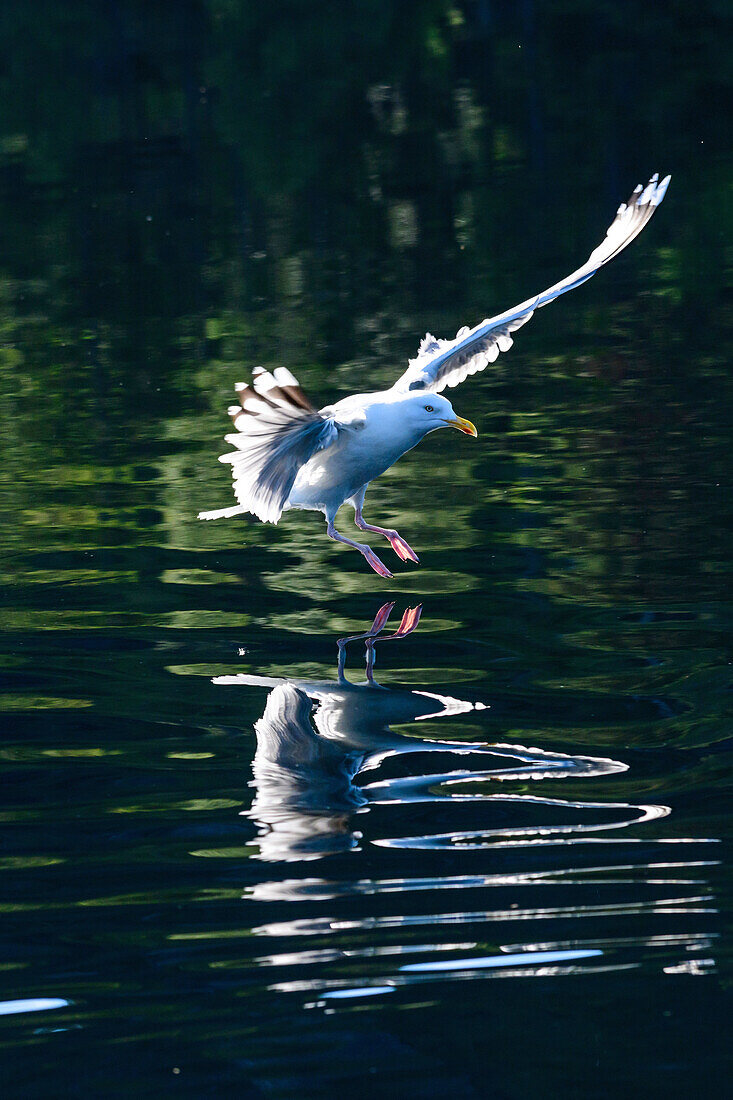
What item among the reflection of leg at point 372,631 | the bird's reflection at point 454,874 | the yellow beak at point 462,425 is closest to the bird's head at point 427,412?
the yellow beak at point 462,425

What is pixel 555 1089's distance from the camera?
441 cm

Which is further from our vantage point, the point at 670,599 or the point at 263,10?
the point at 263,10

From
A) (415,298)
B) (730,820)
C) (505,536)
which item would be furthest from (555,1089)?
(415,298)

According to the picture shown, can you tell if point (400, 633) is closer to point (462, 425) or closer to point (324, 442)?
point (324, 442)

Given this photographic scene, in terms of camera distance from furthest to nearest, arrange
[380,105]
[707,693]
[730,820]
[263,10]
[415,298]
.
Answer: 1. [263,10]
2. [380,105]
3. [415,298]
4. [707,693]
5. [730,820]

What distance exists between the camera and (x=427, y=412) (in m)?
8.98

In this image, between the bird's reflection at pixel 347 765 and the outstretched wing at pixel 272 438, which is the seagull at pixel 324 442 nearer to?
the outstretched wing at pixel 272 438

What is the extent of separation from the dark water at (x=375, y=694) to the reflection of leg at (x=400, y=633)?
0.03 metres

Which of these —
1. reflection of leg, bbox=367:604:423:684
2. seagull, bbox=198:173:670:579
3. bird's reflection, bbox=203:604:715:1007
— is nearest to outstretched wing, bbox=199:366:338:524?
seagull, bbox=198:173:670:579

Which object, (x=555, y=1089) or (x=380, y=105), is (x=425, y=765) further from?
(x=380, y=105)

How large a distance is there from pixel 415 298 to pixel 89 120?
17669 mm

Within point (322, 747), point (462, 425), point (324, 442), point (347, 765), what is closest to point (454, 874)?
point (347, 765)

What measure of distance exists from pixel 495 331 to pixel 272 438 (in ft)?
9.26

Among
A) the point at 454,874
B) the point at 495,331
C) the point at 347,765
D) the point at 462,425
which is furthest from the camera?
the point at 495,331
